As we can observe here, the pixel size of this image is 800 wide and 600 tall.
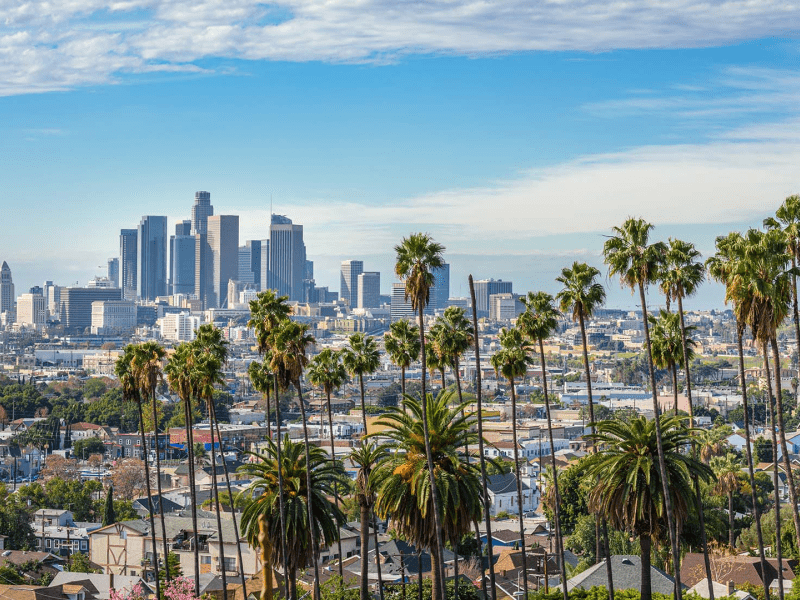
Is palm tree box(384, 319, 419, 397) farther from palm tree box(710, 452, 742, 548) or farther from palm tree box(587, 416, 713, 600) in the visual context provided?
palm tree box(710, 452, 742, 548)

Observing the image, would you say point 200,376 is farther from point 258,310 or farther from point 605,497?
point 605,497

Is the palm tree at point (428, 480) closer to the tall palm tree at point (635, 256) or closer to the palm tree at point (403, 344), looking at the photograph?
the tall palm tree at point (635, 256)

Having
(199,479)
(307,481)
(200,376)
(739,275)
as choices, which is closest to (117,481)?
(199,479)

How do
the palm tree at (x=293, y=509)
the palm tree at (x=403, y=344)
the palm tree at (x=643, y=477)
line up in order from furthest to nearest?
the palm tree at (x=403, y=344)
the palm tree at (x=293, y=509)
the palm tree at (x=643, y=477)

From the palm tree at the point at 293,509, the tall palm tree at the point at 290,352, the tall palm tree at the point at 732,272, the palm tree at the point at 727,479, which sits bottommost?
the palm tree at the point at 727,479

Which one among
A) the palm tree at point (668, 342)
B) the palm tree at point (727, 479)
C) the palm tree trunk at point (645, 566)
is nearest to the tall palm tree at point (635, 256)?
the palm tree trunk at point (645, 566)

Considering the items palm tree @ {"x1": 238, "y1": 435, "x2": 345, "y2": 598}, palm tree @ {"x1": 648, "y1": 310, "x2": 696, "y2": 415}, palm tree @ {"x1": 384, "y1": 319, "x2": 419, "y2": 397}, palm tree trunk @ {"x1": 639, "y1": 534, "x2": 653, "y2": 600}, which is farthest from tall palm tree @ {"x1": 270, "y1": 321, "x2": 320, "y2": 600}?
palm tree @ {"x1": 648, "y1": 310, "x2": 696, "y2": 415}
